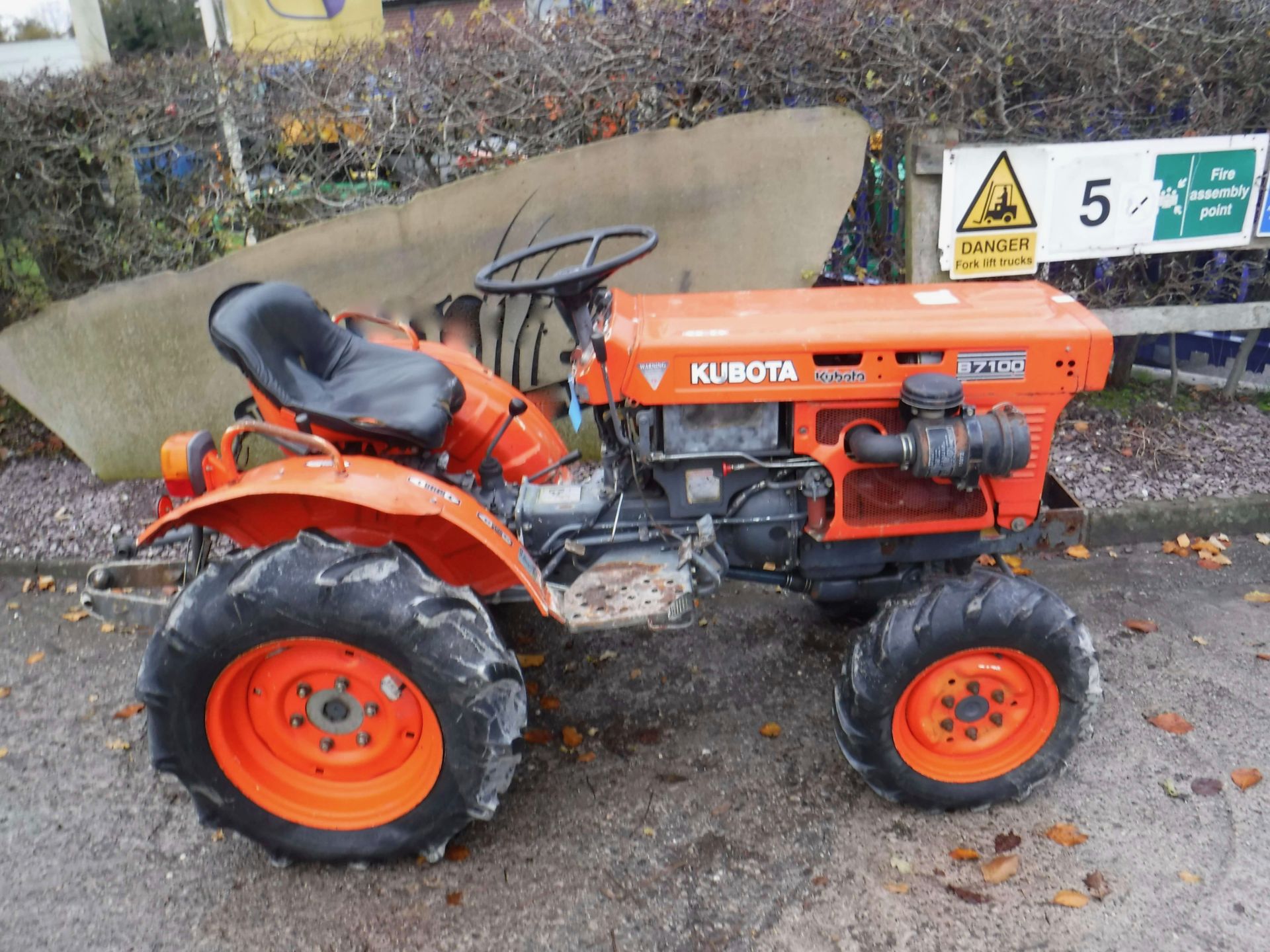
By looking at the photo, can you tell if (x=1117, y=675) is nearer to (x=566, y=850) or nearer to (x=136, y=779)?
(x=566, y=850)

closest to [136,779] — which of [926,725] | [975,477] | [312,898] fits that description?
[312,898]

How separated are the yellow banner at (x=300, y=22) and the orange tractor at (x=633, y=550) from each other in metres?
3.31

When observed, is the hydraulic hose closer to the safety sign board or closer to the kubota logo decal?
the kubota logo decal

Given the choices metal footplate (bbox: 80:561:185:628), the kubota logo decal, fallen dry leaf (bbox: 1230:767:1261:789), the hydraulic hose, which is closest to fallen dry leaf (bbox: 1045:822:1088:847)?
fallen dry leaf (bbox: 1230:767:1261:789)

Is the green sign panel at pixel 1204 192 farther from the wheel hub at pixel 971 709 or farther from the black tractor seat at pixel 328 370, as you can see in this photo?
the black tractor seat at pixel 328 370

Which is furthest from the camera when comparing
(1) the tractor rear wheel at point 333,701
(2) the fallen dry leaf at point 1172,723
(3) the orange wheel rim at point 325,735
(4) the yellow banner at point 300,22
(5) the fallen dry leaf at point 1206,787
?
(4) the yellow banner at point 300,22

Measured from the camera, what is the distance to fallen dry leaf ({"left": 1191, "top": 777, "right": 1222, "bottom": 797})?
2432 millimetres

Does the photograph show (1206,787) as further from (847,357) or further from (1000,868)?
(847,357)

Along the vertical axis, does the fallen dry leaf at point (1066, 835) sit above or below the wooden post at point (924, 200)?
below

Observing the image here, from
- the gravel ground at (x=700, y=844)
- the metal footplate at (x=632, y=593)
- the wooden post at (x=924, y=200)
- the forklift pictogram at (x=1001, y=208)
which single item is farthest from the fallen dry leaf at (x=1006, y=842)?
the forklift pictogram at (x=1001, y=208)

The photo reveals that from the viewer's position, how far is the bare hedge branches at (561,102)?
13.2 ft

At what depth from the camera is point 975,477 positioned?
7.48 feet

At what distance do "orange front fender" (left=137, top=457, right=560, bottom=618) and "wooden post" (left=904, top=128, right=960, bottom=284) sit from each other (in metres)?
2.48

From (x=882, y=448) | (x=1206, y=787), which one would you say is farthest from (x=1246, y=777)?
(x=882, y=448)
